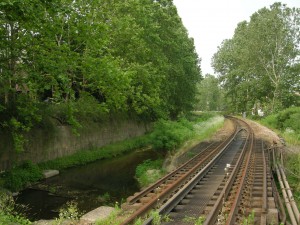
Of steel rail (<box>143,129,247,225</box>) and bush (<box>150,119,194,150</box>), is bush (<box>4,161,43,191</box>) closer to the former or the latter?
bush (<box>150,119,194,150</box>)

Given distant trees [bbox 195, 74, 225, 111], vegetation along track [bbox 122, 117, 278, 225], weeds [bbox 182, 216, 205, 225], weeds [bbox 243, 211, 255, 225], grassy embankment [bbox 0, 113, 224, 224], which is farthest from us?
distant trees [bbox 195, 74, 225, 111]

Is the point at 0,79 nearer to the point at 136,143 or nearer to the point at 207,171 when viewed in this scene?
the point at 207,171

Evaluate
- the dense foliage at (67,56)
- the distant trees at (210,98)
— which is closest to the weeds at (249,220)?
the dense foliage at (67,56)

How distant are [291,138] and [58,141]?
54.9 feet

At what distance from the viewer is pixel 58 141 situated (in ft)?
72.6

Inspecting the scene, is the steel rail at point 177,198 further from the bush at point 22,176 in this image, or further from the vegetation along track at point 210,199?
the bush at point 22,176

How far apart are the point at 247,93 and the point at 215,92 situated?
55640 mm

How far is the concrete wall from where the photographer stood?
17.6m

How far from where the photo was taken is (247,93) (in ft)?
197

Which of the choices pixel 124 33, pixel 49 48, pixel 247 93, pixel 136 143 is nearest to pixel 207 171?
pixel 49 48

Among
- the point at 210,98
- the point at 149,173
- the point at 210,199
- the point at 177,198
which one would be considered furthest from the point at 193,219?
the point at 210,98

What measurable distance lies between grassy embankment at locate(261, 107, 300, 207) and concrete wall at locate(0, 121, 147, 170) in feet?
46.2

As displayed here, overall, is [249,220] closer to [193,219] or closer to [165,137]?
[193,219]

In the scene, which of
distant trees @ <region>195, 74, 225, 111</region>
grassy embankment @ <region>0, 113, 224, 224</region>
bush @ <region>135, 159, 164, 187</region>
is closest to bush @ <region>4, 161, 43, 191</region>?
grassy embankment @ <region>0, 113, 224, 224</region>
